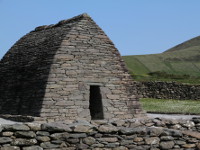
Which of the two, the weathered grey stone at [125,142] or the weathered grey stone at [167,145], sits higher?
the weathered grey stone at [125,142]

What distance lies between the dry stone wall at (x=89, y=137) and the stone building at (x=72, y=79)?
6.35 metres

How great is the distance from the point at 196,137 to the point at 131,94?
728 centimetres

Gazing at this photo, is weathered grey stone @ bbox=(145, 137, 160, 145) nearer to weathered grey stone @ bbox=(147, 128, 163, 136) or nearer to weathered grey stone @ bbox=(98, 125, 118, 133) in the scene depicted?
weathered grey stone @ bbox=(147, 128, 163, 136)

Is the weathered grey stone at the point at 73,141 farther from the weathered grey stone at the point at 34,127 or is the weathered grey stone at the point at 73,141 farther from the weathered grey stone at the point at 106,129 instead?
the weathered grey stone at the point at 34,127

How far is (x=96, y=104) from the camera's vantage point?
1477 centimetres

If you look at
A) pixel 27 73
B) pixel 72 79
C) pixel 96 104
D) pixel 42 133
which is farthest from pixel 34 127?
pixel 27 73

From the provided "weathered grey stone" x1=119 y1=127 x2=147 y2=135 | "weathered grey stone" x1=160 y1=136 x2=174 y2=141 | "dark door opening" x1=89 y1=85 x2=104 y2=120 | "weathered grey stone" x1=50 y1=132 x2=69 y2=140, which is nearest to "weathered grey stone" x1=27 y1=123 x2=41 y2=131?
"weathered grey stone" x1=50 y1=132 x2=69 y2=140

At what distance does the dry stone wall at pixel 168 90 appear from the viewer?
33.0 m

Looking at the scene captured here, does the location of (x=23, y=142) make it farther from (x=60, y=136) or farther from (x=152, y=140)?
(x=152, y=140)

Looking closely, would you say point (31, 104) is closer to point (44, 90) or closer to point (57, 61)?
point (44, 90)

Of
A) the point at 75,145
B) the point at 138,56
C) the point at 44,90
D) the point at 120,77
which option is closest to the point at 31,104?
the point at 44,90

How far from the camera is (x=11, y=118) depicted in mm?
14812

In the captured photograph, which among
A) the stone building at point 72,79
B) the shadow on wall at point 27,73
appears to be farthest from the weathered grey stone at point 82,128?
the shadow on wall at point 27,73

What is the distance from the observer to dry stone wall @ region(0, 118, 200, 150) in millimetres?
6590
